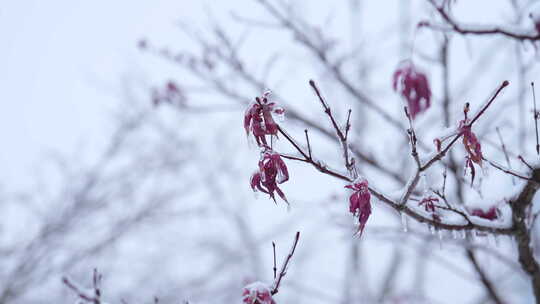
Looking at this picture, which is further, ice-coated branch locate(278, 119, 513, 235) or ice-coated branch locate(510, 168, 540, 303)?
ice-coated branch locate(510, 168, 540, 303)

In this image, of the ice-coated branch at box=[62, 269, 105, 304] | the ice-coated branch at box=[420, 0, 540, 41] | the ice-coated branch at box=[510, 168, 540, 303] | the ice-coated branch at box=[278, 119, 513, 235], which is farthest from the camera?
the ice-coated branch at box=[420, 0, 540, 41]

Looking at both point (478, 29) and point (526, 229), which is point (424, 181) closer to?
point (526, 229)

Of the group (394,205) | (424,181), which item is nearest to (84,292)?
(394,205)

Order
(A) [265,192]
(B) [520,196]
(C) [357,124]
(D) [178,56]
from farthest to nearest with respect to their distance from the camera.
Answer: (C) [357,124], (D) [178,56], (B) [520,196], (A) [265,192]

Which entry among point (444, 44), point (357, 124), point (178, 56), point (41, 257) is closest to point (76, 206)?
point (41, 257)

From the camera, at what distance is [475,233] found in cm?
174

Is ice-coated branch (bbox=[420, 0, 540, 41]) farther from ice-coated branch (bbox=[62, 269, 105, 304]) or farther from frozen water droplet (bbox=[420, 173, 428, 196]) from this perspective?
ice-coated branch (bbox=[62, 269, 105, 304])

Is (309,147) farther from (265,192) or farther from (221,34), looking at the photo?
(221,34)

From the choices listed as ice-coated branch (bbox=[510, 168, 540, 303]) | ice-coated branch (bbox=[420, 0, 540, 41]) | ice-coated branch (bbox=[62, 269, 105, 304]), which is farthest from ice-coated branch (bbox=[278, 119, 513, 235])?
ice-coated branch (bbox=[420, 0, 540, 41])

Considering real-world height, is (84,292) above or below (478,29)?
below

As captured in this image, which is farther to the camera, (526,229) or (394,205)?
(526,229)

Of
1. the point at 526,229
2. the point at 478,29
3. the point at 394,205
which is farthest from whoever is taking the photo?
the point at 478,29

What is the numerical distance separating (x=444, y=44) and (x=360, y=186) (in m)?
2.22

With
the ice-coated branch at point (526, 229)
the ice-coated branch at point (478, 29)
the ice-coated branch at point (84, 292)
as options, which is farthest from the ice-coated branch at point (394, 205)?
the ice-coated branch at point (478, 29)
